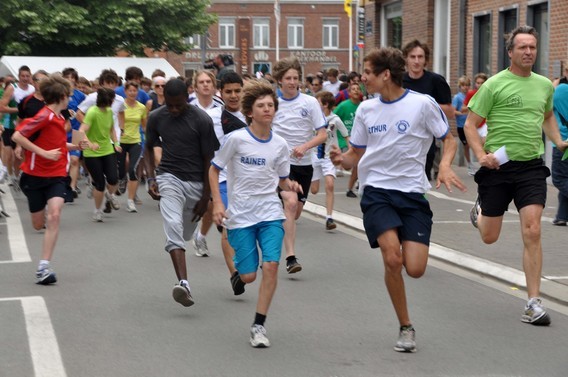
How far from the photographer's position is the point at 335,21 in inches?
3044

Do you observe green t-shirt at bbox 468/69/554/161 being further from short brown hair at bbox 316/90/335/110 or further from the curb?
short brown hair at bbox 316/90/335/110

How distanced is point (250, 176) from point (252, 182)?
4cm

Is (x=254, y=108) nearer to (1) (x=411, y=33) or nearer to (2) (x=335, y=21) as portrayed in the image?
(1) (x=411, y=33)

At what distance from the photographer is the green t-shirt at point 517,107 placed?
26.6 ft

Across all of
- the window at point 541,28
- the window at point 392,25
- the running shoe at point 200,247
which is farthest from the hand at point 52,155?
the window at point 392,25

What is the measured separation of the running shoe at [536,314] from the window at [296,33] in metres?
70.3

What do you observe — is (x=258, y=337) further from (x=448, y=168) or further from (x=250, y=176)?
(x=448, y=168)

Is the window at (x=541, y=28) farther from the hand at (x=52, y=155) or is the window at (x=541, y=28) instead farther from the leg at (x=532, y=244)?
Answer: the leg at (x=532, y=244)

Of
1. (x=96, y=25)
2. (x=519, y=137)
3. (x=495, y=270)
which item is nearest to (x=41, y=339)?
(x=519, y=137)

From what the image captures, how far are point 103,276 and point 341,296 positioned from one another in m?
2.31

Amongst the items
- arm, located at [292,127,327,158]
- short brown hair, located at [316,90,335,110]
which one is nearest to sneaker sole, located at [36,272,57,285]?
arm, located at [292,127,327,158]

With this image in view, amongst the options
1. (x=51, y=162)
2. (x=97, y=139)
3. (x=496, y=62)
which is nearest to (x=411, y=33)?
(x=496, y=62)

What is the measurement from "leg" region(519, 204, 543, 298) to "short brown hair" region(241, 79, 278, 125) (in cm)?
198

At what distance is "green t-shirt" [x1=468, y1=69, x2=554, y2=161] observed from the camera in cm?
810
